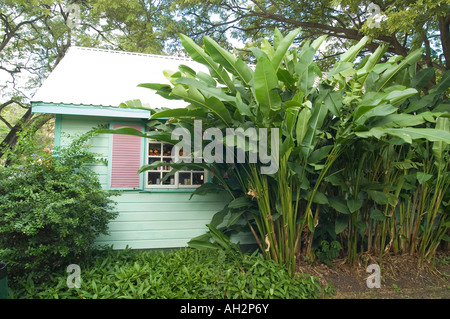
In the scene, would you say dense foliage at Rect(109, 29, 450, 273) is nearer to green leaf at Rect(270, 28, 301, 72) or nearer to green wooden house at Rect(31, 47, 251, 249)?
green leaf at Rect(270, 28, 301, 72)

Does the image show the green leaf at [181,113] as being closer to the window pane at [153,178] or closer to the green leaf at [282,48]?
the green leaf at [282,48]

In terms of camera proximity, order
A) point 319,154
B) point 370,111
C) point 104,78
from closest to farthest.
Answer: point 370,111 → point 319,154 → point 104,78

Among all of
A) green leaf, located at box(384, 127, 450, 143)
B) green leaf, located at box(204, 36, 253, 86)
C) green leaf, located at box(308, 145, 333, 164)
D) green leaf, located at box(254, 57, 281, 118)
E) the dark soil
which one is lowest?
the dark soil

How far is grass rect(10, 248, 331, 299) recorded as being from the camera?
3721 millimetres

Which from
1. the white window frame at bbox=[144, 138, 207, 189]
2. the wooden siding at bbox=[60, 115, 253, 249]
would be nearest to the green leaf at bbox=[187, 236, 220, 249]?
the wooden siding at bbox=[60, 115, 253, 249]

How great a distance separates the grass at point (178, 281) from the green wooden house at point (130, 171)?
2.62 ft

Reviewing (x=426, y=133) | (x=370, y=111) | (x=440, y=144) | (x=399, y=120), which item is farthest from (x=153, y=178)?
(x=440, y=144)

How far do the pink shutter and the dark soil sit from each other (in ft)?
10.2

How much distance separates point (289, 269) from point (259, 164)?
1.53m

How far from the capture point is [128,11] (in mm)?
13477

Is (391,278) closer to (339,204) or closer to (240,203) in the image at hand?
(339,204)

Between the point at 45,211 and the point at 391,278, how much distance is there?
5064 mm

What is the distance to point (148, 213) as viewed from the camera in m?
5.24
